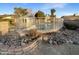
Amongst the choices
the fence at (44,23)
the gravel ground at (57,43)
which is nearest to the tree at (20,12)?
the fence at (44,23)

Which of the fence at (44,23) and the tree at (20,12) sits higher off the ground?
the tree at (20,12)

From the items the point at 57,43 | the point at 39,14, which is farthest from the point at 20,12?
the point at 57,43

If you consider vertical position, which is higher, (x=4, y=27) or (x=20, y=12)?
(x=20, y=12)

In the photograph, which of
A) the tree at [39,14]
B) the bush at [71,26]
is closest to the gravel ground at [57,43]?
the bush at [71,26]

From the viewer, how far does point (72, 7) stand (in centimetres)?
186

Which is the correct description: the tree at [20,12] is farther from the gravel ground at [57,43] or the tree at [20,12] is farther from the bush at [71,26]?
the bush at [71,26]

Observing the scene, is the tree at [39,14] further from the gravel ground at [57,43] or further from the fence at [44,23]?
the gravel ground at [57,43]

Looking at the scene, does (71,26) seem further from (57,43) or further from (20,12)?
(20,12)

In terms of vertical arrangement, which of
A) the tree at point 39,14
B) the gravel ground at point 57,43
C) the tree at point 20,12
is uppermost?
the tree at point 20,12

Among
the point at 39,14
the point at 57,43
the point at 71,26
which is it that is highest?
the point at 39,14
